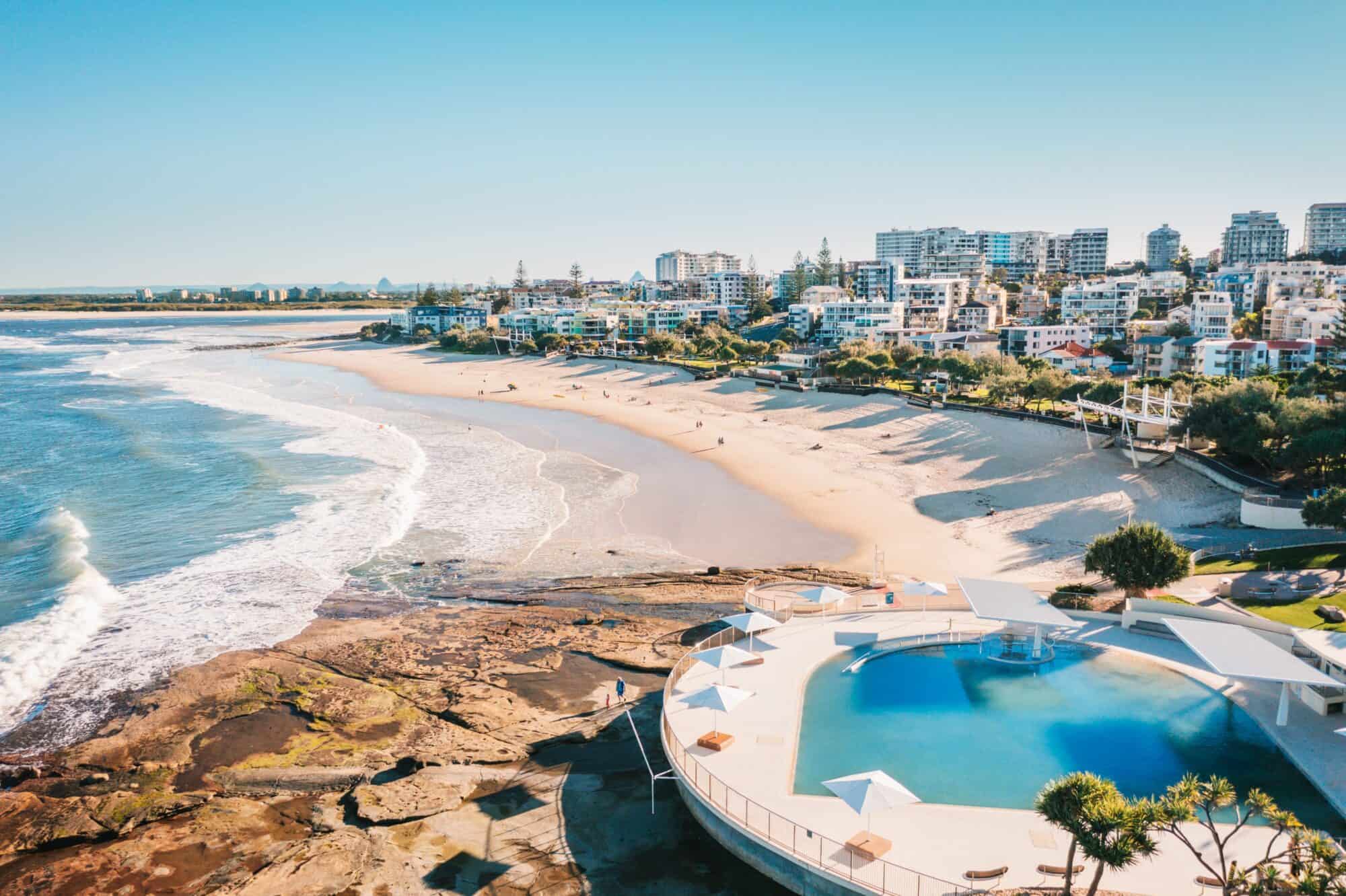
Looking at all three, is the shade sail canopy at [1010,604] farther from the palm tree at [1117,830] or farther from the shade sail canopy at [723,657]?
the palm tree at [1117,830]

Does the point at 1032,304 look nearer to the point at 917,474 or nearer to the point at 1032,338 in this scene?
the point at 1032,338

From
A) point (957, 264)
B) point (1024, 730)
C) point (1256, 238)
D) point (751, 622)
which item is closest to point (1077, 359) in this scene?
point (751, 622)

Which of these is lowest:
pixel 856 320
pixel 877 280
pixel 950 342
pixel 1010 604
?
pixel 1010 604

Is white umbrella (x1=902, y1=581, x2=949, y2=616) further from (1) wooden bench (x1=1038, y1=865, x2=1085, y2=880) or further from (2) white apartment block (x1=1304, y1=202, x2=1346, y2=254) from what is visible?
(2) white apartment block (x1=1304, y1=202, x2=1346, y2=254)

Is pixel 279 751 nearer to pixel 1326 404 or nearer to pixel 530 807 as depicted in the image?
pixel 530 807

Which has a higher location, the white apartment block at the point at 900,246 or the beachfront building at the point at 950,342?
the white apartment block at the point at 900,246

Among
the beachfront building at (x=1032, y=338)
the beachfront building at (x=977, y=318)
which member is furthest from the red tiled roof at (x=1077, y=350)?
the beachfront building at (x=977, y=318)

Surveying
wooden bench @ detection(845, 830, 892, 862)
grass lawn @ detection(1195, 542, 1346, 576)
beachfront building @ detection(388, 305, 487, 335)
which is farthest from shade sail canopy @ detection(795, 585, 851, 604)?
beachfront building @ detection(388, 305, 487, 335)
